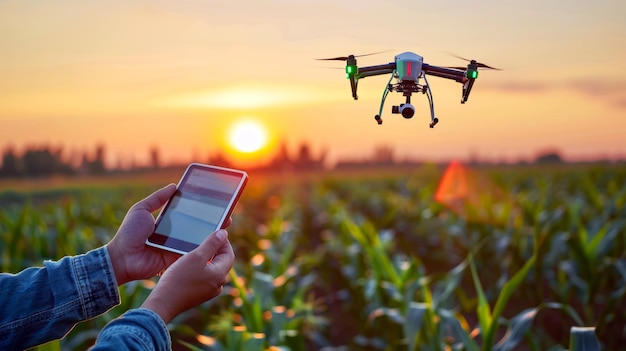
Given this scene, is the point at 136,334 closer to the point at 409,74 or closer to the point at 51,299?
the point at 51,299

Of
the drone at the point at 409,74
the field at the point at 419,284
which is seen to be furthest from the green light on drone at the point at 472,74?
the field at the point at 419,284

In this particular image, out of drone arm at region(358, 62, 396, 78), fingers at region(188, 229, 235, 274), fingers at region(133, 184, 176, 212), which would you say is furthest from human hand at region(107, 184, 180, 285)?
drone arm at region(358, 62, 396, 78)

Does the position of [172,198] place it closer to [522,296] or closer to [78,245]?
[78,245]

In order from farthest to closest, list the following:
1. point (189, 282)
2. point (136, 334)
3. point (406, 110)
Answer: point (189, 282) < point (136, 334) < point (406, 110)

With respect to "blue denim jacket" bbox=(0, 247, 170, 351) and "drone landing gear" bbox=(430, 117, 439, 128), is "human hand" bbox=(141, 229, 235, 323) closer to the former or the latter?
"blue denim jacket" bbox=(0, 247, 170, 351)

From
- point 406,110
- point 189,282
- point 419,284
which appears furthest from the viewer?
point 419,284

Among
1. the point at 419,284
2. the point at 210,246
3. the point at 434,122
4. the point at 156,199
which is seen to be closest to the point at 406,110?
the point at 434,122

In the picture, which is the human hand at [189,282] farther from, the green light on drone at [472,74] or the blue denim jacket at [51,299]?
the green light on drone at [472,74]

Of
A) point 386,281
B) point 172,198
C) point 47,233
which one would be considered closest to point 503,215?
point 386,281
